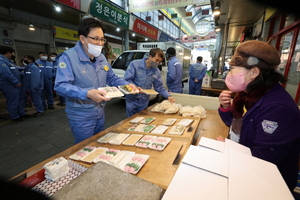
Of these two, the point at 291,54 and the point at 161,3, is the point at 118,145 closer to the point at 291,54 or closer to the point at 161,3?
the point at 291,54

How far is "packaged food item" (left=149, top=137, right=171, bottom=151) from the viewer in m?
1.28

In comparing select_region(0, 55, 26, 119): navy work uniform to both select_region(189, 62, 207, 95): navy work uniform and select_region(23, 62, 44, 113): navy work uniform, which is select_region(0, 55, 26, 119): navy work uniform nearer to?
select_region(23, 62, 44, 113): navy work uniform

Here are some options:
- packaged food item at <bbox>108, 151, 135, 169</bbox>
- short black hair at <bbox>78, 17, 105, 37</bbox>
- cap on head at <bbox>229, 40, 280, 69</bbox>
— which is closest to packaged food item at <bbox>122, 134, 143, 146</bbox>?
packaged food item at <bbox>108, 151, 135, 169</bbox>

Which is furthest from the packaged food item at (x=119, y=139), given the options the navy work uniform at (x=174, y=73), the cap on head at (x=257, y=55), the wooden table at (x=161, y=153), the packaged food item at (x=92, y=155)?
the navy work uniform at (x=174, y=73)

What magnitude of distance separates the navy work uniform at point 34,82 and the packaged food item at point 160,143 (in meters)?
5.08

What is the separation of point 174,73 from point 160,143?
3714 millimetres

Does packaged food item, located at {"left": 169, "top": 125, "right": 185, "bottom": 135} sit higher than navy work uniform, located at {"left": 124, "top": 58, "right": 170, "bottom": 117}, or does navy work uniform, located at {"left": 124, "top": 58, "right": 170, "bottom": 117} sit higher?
navy work uniform, located at {"left": 124, "top": 58, "right": 170, "bottom": 117}

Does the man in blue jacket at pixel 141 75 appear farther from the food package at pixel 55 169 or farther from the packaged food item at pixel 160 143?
the food package at pixel 55 169

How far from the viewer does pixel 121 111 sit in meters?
5.30

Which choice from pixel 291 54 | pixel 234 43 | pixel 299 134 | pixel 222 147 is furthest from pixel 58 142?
pixel 234 43

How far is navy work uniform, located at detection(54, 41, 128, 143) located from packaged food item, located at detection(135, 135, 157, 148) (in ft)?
2.20

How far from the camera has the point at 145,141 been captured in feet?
4.57

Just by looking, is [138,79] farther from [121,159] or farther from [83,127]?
[121,159]

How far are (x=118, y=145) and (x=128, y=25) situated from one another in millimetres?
9843
